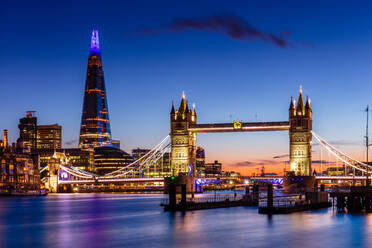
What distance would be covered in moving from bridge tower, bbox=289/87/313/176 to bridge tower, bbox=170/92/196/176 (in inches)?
655

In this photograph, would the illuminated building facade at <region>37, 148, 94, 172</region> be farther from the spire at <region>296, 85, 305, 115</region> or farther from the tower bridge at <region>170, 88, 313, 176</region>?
the spire at <region>296, 85, 305, 115</region>

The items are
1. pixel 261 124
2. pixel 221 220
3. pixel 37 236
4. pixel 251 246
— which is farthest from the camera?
pixel 261 124

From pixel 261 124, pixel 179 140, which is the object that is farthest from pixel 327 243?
pixel 179 140

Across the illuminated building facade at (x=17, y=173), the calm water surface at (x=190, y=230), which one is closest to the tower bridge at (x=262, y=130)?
the illuminated building facade at (x=17, y=173)

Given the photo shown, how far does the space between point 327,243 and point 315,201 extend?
86.7ft

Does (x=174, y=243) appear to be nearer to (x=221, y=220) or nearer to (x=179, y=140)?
(x=221, y=220)

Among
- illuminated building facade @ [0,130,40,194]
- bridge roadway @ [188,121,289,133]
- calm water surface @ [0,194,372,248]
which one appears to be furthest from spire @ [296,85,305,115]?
illuminated building facade @ [0,130,40,194]

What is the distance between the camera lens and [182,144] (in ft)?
339

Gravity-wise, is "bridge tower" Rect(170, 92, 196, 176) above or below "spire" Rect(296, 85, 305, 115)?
below

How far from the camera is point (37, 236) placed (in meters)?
42.5

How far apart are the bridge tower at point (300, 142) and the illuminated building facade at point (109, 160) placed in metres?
95.2

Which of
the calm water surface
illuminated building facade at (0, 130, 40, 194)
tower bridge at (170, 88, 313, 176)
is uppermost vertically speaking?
tower bridge at (170, 88, 313, 176)

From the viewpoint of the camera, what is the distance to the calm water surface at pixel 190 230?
127 ft

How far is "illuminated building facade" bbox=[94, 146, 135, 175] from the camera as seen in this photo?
187500 mm
